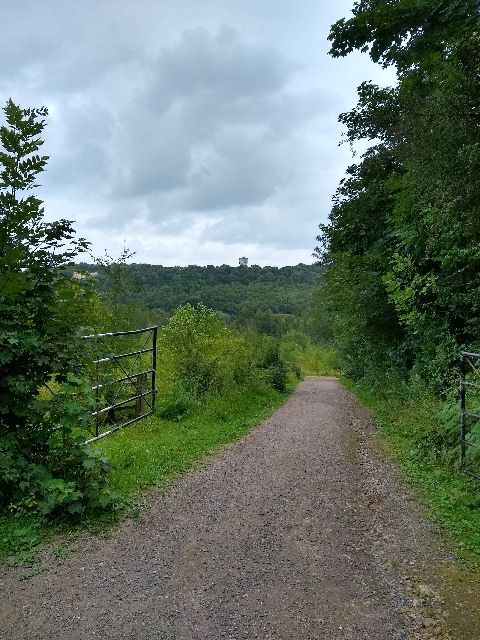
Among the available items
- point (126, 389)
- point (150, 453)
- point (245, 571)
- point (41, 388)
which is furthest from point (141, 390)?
point (245, 571)

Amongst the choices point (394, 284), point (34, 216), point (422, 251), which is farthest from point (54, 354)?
point (422, 251)

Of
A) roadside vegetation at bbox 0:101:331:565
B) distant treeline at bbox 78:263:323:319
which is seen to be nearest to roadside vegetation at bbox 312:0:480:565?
roadside vegetation at bbox 0:101:331:565

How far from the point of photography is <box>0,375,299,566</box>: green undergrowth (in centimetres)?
438

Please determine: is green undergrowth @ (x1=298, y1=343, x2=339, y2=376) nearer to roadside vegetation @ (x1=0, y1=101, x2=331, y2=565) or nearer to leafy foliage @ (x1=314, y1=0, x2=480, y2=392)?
leafy foliage @ (x1=314, y1=0, x2=480, y2=392)

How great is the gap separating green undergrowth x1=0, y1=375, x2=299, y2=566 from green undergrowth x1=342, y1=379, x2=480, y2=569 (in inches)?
135

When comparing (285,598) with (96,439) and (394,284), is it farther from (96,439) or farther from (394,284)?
(394,284)

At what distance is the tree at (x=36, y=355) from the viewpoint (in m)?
4.62

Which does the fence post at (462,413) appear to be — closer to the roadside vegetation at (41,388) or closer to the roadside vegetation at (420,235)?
the roadside vegetation at (420,235)

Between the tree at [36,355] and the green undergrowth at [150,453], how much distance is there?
8.4 inches

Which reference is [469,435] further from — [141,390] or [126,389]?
[126,389]

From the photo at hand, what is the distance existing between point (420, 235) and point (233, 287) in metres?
67.1

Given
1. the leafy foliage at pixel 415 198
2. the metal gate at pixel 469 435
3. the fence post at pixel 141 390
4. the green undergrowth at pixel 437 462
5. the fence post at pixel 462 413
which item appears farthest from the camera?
the fence post at pixel 141 390

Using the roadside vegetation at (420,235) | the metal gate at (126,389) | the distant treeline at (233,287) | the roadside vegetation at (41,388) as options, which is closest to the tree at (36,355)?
the roadside vegetation at (41,388)

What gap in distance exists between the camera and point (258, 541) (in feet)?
14.9
